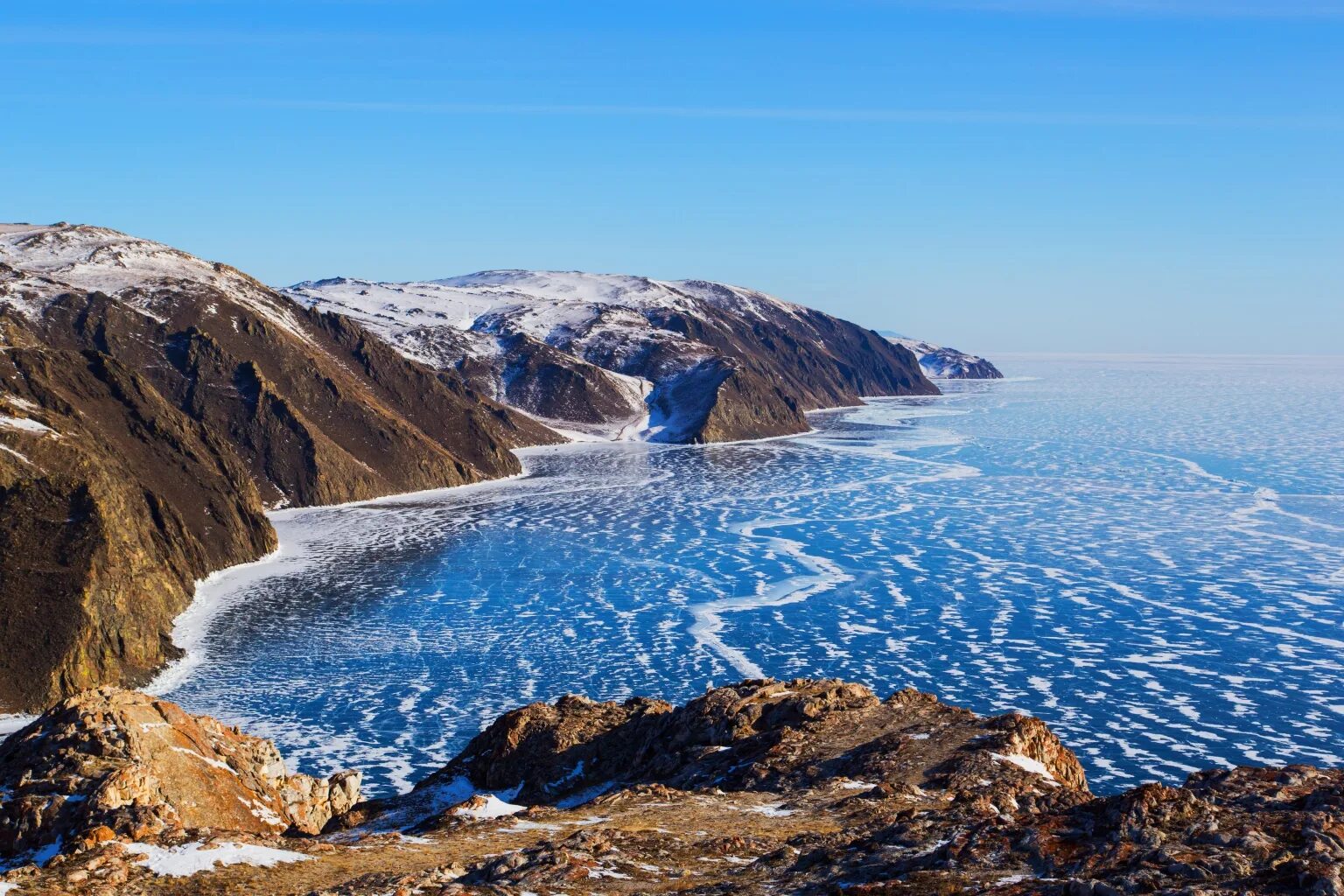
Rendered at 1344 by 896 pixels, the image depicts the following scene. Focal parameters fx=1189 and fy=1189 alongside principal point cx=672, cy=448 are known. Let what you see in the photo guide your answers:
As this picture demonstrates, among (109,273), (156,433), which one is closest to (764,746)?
(156,433)

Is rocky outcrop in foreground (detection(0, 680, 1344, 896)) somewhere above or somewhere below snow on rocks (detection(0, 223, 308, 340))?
below

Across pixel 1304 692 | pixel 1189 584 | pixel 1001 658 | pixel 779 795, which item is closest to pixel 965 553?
pixel 1189 584

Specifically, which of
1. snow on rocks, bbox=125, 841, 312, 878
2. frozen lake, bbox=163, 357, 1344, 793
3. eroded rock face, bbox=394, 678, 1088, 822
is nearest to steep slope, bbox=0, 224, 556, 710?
frozen lake, bbox=163, 357, 1344, 793

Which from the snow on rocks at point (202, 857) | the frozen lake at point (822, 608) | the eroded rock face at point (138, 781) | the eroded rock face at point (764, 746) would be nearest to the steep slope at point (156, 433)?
the frozen lake at point (822, 608)

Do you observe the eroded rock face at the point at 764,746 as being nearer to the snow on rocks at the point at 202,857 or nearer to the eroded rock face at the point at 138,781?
the eroded rock face at the point at 138,781

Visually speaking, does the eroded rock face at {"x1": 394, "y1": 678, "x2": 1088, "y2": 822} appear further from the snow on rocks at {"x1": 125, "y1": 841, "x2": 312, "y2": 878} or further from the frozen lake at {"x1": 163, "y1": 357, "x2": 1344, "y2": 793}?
the snow on rocks at {"x1": 125, "y1": 841, "x2": 312, "y2": 878}

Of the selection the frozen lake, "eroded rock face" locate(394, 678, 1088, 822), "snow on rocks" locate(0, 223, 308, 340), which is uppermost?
"snow on rocks" locate(0, 223, 308, 340)
